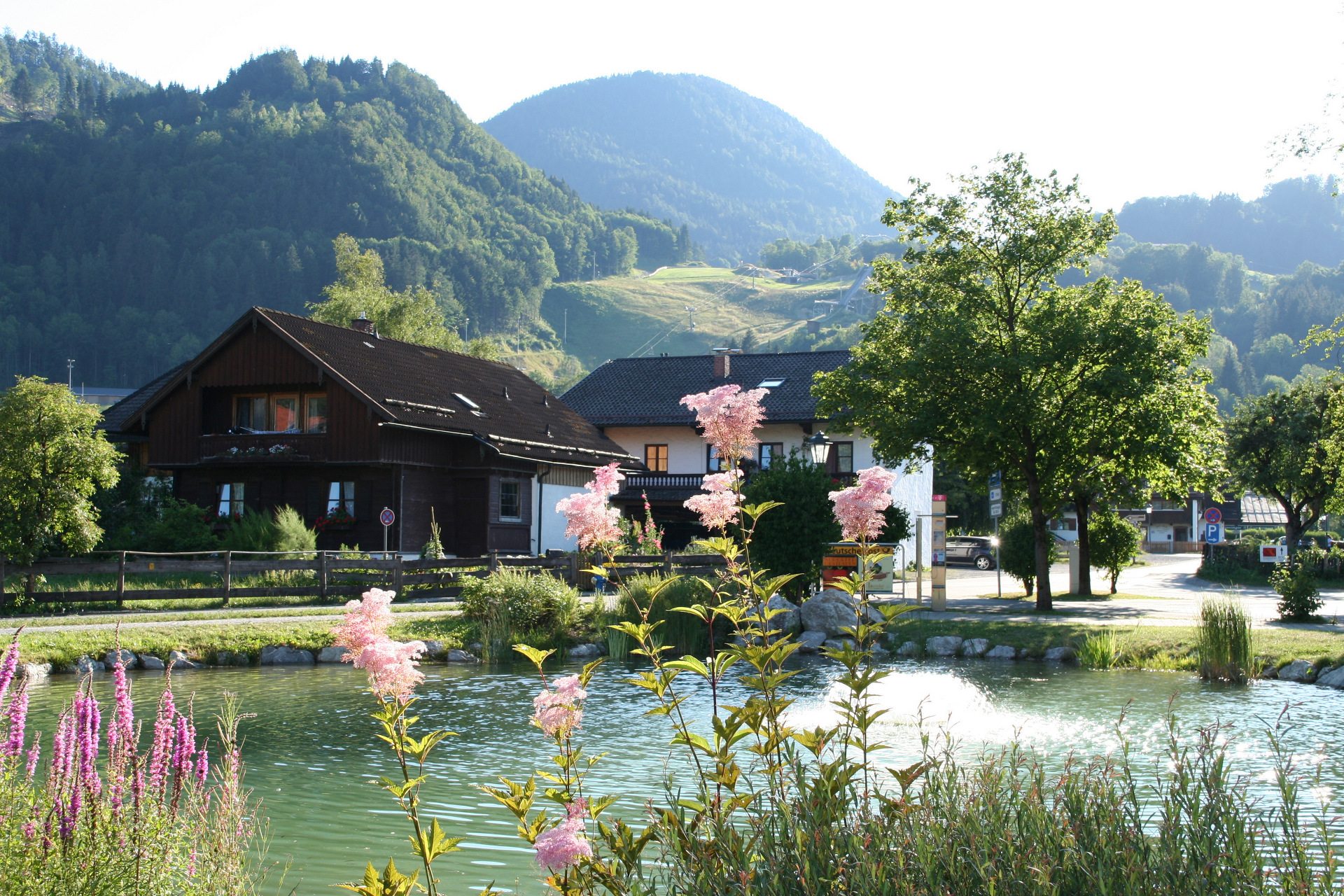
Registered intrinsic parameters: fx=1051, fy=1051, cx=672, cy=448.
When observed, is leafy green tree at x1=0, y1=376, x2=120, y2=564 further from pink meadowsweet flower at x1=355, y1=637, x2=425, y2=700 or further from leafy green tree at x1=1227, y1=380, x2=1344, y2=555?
leafy green tree at x1=1227, y1=380, x2=1344, y2=555

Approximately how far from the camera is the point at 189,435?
36219 mm

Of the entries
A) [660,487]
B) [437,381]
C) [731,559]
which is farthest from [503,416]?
[731,559]

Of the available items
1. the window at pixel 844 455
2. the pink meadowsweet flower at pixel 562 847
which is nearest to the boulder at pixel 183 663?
the pink meadowsweet flower at pixel 562 847

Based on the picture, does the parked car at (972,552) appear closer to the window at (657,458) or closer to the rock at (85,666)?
→ the window at (657,458)

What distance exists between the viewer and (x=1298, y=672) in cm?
1638

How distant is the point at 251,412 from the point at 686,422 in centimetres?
1820

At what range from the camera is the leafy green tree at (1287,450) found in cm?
4391

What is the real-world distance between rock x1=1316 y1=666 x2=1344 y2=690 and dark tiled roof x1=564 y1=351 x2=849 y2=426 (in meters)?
29.3

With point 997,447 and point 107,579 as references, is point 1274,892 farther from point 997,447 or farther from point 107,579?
point 107,579

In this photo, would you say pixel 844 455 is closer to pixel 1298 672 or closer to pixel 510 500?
pixel 510 500

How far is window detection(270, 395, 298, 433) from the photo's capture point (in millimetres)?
35750

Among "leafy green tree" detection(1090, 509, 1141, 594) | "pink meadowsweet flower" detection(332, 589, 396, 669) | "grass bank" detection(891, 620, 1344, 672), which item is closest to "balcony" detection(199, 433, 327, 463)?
"grass bank" detection(891, 620, 1344, 672)

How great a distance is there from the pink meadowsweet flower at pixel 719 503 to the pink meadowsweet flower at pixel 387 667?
1673mm

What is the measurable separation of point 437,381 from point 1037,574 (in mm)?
22827
